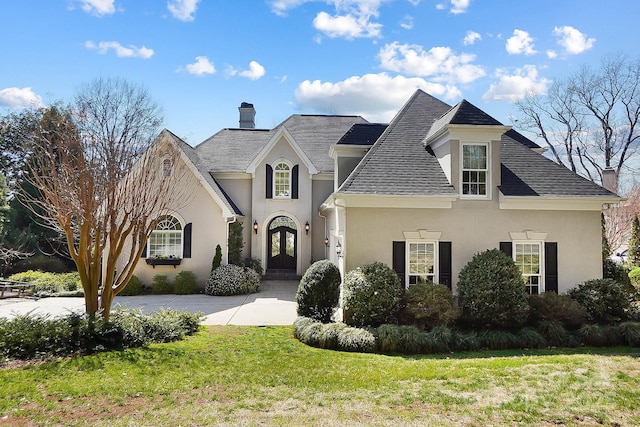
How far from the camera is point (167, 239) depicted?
17.1m

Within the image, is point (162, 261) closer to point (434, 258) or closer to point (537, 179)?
point (434, 258)

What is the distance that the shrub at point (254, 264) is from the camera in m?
19.1

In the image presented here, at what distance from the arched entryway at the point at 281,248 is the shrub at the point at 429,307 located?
443 inches

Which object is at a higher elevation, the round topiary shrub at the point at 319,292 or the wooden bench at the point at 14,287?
the round topiary shrub at the point at 319,292

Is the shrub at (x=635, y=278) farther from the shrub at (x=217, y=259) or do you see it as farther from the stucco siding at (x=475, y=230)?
the shrub at (x=217, y=259)

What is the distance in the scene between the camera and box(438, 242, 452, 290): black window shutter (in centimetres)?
1155

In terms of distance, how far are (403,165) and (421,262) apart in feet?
10.6

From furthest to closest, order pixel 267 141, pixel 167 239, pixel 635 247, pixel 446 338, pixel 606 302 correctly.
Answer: pixel 267 141 → pixel 635 247 → pixel 167 239 → pixel 606 302 → pixel 446 338

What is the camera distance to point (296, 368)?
7.53m

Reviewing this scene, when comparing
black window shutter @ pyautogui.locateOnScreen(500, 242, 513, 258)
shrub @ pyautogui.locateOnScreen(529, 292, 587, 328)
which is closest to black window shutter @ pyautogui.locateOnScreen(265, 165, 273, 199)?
black window shutter @ pyautogui.locateOnScreen(500, 242, 513, 258)

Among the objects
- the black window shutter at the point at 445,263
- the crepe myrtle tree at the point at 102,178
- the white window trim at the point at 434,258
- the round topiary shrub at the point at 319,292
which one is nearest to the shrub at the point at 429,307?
the white window trim at the point at 434,258

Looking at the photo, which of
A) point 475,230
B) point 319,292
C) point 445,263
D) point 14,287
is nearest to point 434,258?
point 445,263

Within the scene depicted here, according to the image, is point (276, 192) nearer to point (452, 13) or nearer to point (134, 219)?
point (134, 219)

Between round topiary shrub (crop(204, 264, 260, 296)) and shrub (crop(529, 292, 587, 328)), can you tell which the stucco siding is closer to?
shrub (crop(529, 292, 587, 328))
